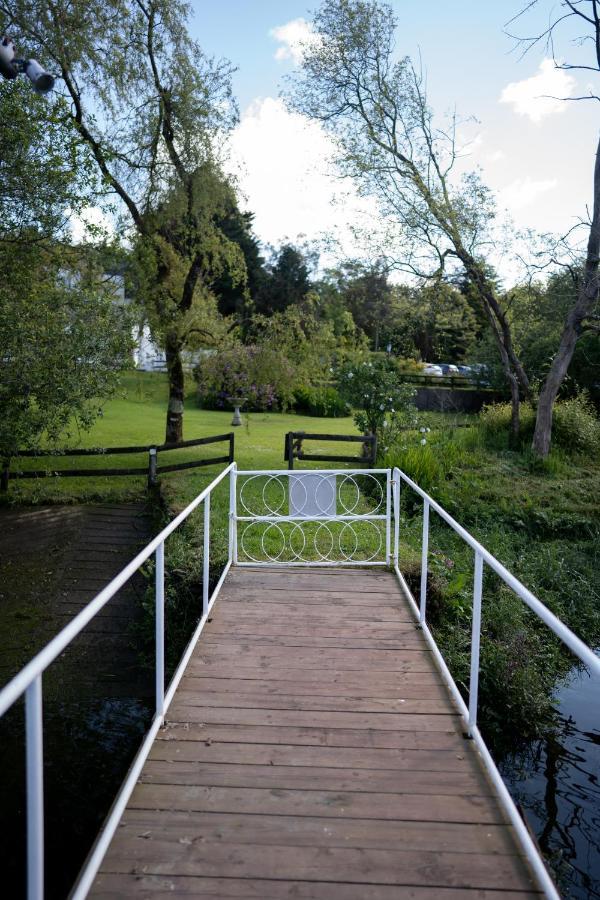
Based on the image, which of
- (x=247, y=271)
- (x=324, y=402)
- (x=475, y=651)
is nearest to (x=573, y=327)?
(x=475, y=651)

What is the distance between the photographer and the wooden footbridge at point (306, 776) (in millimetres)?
2195

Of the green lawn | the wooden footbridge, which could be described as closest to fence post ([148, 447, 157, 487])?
the green lawn

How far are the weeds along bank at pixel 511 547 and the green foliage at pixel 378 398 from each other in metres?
0.74

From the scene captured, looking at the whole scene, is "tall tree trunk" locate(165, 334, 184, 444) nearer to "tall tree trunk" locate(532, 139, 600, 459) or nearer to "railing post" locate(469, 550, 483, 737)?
"tall tree trunk" locate(532, 139, 600, 459)

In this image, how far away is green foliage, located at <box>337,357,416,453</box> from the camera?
1306 cm

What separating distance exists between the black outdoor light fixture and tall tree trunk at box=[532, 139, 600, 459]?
1051cm

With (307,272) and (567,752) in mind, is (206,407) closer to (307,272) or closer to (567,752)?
(307,272)

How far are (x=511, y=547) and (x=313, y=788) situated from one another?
7.47m

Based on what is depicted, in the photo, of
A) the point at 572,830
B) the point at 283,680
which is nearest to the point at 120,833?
the point at 283,680

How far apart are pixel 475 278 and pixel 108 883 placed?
13.9 meters

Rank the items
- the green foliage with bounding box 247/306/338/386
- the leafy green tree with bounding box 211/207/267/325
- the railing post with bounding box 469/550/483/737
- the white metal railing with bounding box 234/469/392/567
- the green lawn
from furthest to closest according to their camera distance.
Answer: the leafy green tree with bounding box 211/207/267/325 < the green foliage with bounding box 247/306/338/386 < the green lawn < the white metal railing with bounding box 234/469/392/567 < the railing post with bounding box 469/550/483/737

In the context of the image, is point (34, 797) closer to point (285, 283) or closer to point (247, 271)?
point (247, 271)

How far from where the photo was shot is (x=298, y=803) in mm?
2680

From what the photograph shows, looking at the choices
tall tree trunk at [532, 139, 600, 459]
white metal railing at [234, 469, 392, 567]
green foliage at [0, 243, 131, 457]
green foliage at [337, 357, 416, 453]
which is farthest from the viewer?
green foliage at [337, 357, 416, 453]
